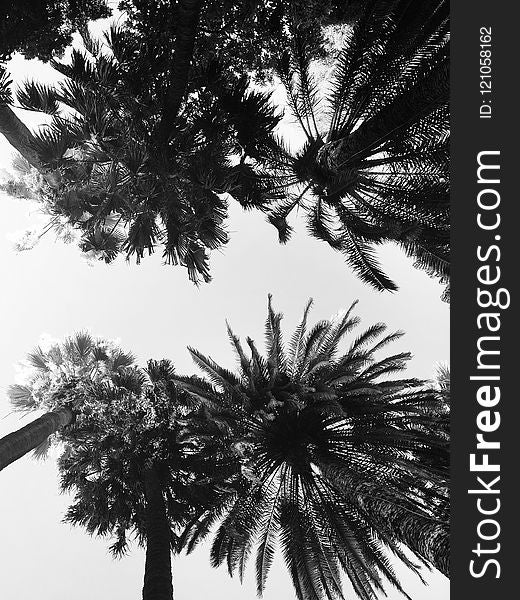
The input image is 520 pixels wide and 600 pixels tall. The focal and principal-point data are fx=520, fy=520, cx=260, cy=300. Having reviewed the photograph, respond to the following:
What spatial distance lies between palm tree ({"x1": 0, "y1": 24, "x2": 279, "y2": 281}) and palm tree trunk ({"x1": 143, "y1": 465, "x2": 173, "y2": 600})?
4.26 metres

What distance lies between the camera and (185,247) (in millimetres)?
9062

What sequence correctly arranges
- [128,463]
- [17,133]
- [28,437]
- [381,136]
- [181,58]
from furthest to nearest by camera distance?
[128,463] < [17,133] < [28,437] < [381,136] < [181,58]

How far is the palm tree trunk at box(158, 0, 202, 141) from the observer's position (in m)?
6.04

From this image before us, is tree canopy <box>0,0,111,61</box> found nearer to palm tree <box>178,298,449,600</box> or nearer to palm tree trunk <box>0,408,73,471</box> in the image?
palm tree trunk <box>0,408,73,471</box>

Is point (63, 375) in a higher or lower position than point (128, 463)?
higher

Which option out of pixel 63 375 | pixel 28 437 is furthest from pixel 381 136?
pixel 63 375

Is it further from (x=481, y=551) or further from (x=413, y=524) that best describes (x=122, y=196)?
(x=481, y=551)

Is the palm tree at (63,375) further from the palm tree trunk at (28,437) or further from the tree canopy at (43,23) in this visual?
the tree canopy at (43,23)

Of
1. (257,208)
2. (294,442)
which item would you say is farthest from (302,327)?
(257,208)

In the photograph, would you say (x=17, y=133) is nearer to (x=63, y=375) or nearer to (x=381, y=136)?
(x=63, y=375)

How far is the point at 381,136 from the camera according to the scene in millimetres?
6961

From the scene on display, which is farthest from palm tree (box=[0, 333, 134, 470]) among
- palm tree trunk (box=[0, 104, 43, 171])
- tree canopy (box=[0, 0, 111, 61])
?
tree canopy (box=[0, 0, 111, 61])

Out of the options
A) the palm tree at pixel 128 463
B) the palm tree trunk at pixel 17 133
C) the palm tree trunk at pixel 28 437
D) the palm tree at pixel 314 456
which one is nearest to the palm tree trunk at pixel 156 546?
the palm tree at pixel 128 463

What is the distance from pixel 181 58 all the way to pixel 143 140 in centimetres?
143
